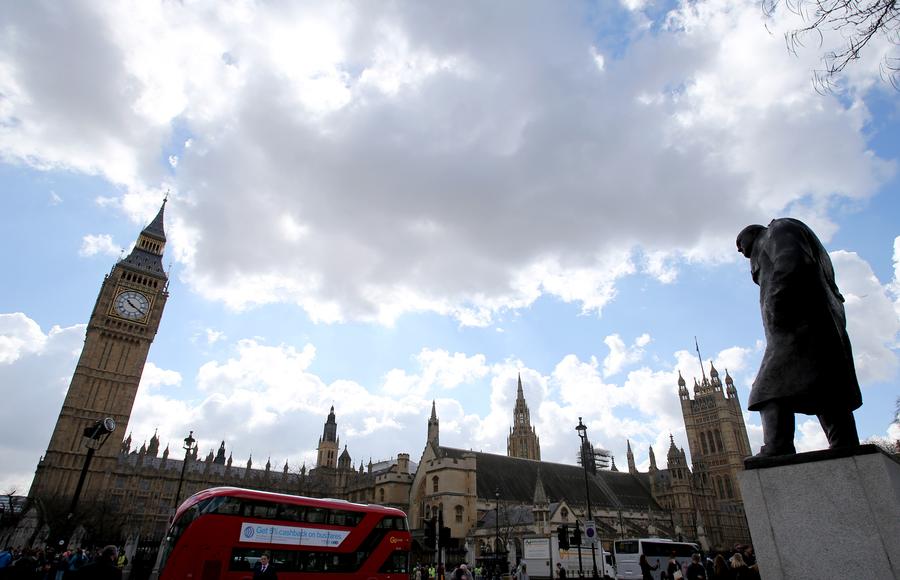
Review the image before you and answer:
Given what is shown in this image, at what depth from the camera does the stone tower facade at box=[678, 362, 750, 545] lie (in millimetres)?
81750

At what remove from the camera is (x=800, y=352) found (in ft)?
17.2

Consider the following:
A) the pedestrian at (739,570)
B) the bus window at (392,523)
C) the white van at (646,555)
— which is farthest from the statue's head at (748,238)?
the white van at (646,555)

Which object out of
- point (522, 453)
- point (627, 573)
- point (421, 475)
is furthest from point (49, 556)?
point (522, 453)

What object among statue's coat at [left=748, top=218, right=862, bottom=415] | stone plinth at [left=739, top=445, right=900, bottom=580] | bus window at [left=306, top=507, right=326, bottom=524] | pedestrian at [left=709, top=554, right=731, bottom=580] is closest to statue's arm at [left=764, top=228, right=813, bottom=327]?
statue's coat at [left=748, top=218, right=862, bottom=415]

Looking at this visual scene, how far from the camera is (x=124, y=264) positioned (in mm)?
77188

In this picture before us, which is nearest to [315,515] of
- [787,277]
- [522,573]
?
[522,573]

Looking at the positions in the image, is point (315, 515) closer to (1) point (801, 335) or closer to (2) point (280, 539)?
(2) point (280, 539)

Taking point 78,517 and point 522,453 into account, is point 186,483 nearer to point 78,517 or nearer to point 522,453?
point 78,517

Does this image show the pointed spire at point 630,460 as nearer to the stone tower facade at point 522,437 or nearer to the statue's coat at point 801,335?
the stone tower facade at point 522,437

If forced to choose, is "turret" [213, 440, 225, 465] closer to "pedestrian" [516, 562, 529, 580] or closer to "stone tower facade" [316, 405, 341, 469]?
"stone tower facade" [316, 405, 341, 469]

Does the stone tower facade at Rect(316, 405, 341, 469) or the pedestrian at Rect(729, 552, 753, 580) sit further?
the stone tower facade at Rect(316, 405, 341, 469)

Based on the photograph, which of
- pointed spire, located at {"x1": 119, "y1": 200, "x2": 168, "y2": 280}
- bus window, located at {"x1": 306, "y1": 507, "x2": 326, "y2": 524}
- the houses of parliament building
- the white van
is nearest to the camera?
bus window, located at {"x1": 306, "y1": 507, "x2": 326, "y2": 524}

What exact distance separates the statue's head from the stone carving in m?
0.47

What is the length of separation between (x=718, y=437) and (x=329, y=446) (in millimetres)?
78276
